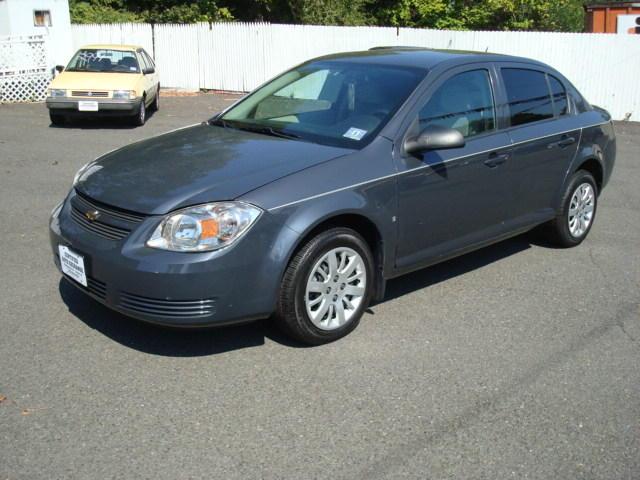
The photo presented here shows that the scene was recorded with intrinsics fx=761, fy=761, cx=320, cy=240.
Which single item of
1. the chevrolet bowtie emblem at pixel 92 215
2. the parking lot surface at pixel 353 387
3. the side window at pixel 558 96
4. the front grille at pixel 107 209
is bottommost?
the parking lot surface at pixel 353 387

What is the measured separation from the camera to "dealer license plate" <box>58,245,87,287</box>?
439 cm

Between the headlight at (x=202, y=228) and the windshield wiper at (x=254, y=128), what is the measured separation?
42.6 inches

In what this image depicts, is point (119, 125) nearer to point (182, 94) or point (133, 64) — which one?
point (133, 64)

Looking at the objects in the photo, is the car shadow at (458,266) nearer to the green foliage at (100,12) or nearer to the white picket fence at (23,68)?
the white picket fence at (23,68)

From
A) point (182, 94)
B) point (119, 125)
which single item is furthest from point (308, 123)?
point (182, 94)

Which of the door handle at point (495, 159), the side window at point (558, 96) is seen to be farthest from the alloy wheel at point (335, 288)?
the side window at point (558, 96)

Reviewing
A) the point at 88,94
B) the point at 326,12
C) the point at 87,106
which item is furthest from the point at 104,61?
the point at 326,12

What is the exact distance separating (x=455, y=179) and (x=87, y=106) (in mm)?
9921

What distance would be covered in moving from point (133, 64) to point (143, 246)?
11.4m

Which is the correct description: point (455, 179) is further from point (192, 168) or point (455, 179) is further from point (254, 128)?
point (192, 168)

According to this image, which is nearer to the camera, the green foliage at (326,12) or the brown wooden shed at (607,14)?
the brown wooden shed at (607,14)

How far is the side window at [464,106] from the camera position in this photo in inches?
204

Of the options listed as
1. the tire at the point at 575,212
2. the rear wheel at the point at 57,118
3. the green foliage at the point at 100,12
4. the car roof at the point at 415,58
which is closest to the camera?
the car roof at the point at 415,58

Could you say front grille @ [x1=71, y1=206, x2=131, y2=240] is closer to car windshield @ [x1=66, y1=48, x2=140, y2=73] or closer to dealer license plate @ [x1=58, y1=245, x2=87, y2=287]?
dealer license plate @ [x1=58, y1=245, x2=87, y2=287]
